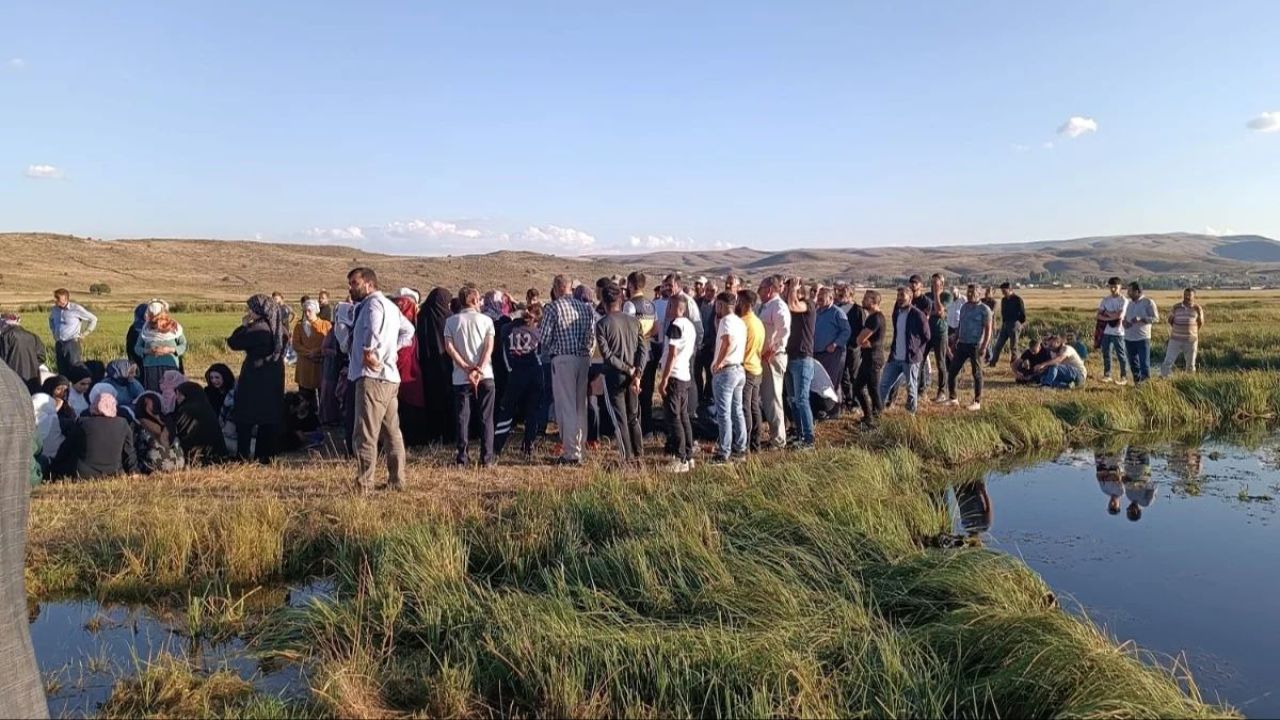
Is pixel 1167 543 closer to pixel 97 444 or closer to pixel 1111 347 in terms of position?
pixel 1111 347

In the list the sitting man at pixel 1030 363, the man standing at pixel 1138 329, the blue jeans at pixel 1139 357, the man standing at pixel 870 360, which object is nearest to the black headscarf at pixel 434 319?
the man standing at pixel 870 360

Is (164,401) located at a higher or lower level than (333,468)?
higher

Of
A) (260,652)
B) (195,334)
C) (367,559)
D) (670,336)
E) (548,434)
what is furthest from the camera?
(195,334)

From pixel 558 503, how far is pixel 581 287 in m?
3.31

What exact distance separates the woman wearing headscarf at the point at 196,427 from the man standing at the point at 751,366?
5.52 metres

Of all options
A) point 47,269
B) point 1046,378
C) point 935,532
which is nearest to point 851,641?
point 935,532

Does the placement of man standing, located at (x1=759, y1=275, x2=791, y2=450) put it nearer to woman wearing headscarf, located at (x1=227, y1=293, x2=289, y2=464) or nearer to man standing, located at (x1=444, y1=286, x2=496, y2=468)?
man standing, located at (x1=444, y1=286, x2=496, y2=468)

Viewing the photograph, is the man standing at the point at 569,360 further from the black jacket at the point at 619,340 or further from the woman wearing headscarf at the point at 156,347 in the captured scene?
the woman wearing headscarf at the point at 156,347

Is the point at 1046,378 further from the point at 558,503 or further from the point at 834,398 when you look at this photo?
the point at 558,503

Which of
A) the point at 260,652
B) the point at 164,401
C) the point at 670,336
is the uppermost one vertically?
the point at 670,336

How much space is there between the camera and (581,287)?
31.7 ft

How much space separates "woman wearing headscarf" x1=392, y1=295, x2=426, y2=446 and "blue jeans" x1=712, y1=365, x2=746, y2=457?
3.22m

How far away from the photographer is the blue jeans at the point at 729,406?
8.99 meters

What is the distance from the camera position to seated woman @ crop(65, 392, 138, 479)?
8.29m
